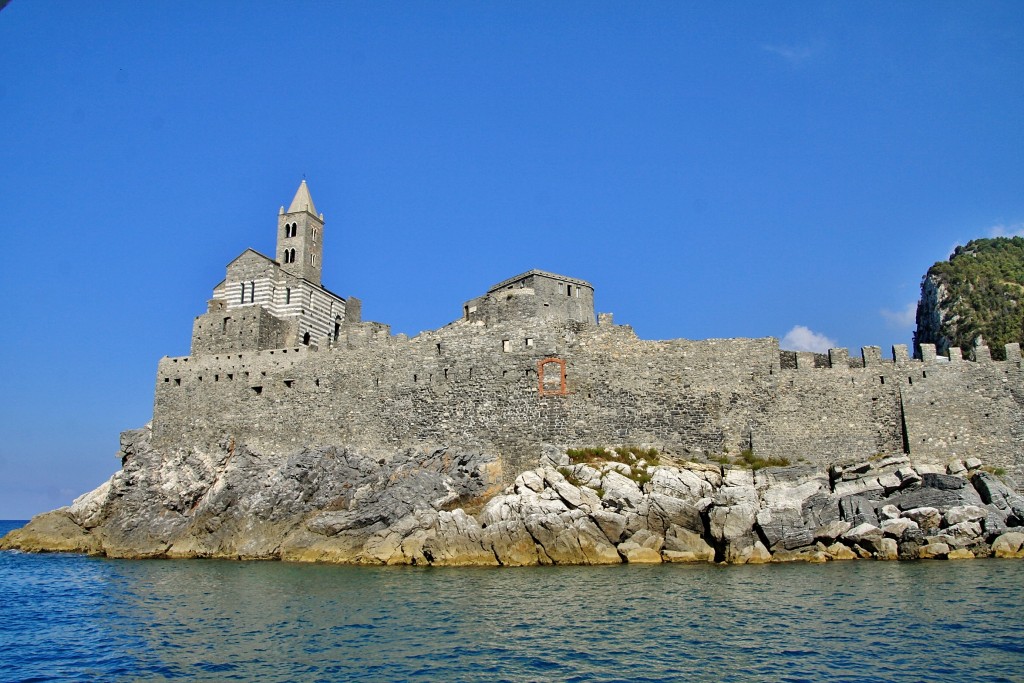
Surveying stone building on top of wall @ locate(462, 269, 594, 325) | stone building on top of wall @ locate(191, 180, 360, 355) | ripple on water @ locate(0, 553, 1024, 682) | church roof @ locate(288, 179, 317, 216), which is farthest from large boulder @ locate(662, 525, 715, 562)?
church roof @ locate(288, 179, 317, 216)

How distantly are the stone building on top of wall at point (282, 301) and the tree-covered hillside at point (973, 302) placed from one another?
1347 inches

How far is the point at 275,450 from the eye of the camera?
35906 millimetres

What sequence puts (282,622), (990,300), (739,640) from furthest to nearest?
(990,300) < (282,622) < (739,640)

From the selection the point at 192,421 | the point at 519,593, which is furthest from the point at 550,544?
the point at 192,421

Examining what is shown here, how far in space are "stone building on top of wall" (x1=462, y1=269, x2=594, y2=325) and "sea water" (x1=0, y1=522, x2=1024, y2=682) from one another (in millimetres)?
12070

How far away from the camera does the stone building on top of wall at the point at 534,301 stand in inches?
1374

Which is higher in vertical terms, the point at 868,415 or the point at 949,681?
the point at 868,415

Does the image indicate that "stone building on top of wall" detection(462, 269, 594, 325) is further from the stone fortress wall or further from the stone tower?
the stone tower

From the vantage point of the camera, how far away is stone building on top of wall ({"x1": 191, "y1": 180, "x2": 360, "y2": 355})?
3872 centimetres

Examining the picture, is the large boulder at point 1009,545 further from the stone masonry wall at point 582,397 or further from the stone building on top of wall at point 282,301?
the stone building on top of wall at point 282,301

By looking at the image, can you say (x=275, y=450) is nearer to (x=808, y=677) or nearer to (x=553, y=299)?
(x=553, y=299)

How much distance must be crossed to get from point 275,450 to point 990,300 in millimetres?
40715

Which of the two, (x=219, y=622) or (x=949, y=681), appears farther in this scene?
(x=219, y=622)

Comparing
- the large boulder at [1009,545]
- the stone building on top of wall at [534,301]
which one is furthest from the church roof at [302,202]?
the large boulder at [1009,545]
